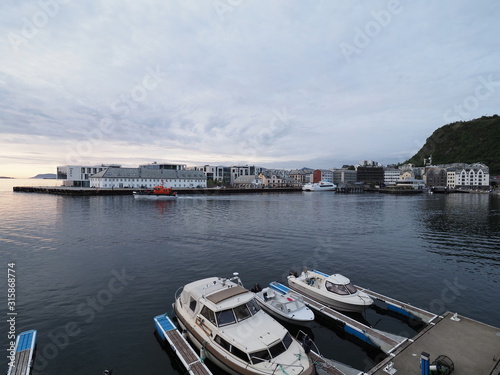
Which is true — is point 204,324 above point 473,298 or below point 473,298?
above

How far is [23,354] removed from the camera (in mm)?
12680

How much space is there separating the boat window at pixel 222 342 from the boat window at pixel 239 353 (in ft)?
0.95

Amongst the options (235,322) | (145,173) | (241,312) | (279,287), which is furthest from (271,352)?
(145,173)

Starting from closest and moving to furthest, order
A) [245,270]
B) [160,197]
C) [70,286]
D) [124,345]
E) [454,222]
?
[124,345], [70,286], [245,270], [454,222], [160,197]

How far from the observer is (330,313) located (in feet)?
55.4

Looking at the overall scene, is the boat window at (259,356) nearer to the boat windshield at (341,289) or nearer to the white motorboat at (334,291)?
the white motorboat at (334,291)

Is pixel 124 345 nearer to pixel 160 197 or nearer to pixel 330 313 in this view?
pixel 330 313

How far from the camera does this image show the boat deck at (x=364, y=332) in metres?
13.6

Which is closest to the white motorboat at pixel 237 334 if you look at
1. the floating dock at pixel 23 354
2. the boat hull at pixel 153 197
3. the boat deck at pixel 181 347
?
the boat deck at pixel 181 347

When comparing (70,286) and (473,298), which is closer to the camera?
(473,298)

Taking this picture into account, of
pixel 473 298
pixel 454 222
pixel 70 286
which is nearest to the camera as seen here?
pixel 473 298

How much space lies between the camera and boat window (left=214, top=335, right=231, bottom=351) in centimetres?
1189

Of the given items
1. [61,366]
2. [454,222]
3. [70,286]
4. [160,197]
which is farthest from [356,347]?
[160,197]

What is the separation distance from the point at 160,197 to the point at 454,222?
99378 millimetres
